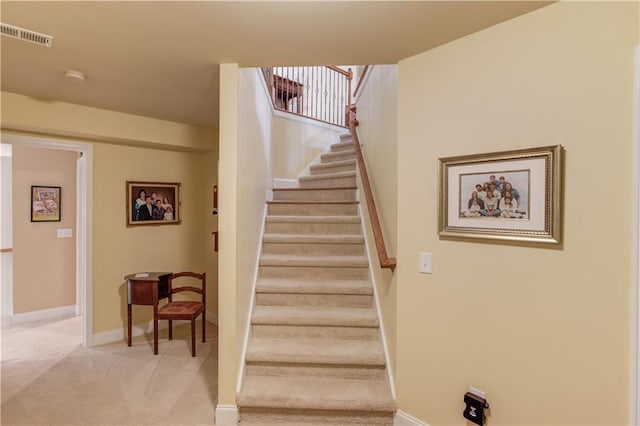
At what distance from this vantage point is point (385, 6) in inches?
56.1

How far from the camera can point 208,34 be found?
5.44 feet

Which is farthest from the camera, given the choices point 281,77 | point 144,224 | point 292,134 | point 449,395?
point 281,77

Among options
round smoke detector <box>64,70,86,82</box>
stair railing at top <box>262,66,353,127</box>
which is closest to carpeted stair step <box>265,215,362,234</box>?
round smoke detector <box>64,70,86,82</box>

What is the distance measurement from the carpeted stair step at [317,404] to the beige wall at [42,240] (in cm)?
356

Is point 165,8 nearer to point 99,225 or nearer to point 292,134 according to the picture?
point 99,225

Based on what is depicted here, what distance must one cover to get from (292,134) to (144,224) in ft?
7.31

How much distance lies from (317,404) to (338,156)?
324cm

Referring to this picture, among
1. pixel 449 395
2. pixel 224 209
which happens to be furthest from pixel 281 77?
pixel 449 395

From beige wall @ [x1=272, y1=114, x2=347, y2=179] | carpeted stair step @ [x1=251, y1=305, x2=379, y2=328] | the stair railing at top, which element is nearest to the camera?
carpeted stair step @ [x1=251, y1=305, x2=379, y2=328]

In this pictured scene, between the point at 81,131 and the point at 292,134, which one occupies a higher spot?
the point at 292,134

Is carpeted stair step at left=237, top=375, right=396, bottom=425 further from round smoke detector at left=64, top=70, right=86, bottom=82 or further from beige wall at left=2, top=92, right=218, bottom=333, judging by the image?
round smoke detector at left=64, top=70, right=86, bottom=82

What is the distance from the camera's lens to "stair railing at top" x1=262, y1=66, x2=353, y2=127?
16.4ft

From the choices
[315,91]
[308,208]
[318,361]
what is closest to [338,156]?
[308,208]

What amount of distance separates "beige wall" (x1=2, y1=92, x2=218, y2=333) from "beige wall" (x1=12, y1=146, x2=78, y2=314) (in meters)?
1.42
